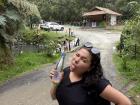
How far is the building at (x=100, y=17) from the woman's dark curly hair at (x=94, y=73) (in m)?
56.6

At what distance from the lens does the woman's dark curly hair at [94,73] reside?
3.44 meters

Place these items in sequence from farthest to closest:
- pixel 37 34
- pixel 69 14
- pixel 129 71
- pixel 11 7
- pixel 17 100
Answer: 1. pixel 69 14
2. pixel 37 34
3. pixel 11 7
4. pixel 129 71
5. pixel 17 100

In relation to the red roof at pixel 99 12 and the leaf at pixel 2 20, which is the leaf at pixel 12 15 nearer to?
the leaf at pixel 2 20

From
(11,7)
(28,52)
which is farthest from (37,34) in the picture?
(11,7)

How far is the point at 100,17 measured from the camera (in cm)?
6253

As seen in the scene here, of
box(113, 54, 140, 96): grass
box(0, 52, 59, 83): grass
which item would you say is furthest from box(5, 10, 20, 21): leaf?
box(113, 54, 140, 96): grass

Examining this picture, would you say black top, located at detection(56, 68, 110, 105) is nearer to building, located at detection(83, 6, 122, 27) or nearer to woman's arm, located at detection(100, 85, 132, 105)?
woman's arm, located at detection(100, 85, 132, 105)

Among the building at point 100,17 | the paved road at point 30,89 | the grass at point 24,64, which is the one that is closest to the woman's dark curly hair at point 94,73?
the paved road at point 30,89

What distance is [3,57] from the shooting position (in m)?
17.6

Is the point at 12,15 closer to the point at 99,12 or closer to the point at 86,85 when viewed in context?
the point at 86,85

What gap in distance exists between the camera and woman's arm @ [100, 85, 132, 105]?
334 cm

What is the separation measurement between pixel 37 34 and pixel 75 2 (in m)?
36.5

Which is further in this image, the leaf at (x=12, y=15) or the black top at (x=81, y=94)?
the leaf at (x=12, y=15)

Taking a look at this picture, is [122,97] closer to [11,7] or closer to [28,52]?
[11,7]
